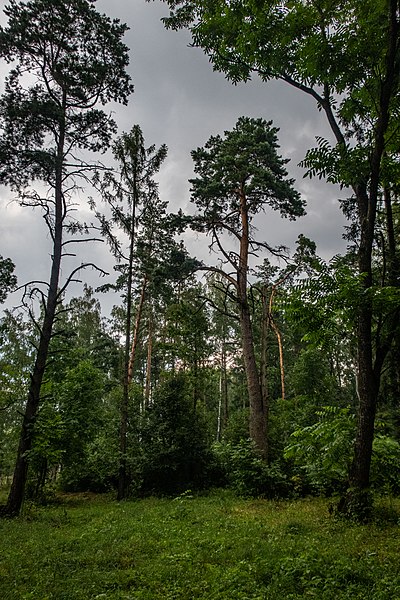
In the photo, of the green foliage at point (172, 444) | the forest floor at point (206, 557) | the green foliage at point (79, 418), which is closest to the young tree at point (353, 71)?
the forest floor at point (206, 557)

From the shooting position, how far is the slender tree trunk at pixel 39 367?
9.53 meters

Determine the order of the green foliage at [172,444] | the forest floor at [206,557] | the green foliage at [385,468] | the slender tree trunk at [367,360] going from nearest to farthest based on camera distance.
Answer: the forest floor at [206,557], the slender tree trunk at [367,360], the green foliage at [385,468], the green foliage at [172,444]

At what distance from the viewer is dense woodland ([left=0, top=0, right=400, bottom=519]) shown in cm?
666

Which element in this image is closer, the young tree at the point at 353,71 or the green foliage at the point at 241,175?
the young tree at the point at 353,71

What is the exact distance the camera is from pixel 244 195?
1498 centimetres

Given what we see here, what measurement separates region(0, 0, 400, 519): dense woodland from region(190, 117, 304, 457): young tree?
74 mm

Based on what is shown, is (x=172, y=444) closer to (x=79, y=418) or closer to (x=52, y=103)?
(x=79, y=418)

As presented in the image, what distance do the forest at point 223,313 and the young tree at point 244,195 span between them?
0.08m

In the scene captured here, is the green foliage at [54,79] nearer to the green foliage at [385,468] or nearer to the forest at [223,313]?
the forest at [223,313]

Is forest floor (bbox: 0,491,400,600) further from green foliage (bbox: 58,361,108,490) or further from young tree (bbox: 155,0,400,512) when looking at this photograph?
green foliage (bbox: 58,361,108,490)

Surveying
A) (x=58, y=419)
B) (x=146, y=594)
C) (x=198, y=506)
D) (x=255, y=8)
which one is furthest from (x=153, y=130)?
(x=146, y=594)

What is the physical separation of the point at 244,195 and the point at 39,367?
9.95 m

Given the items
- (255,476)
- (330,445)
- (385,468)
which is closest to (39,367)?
(255,476)

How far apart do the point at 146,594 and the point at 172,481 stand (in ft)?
33.5
